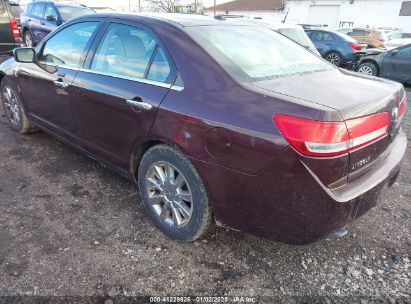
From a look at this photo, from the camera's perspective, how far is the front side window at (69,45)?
3.28 metres

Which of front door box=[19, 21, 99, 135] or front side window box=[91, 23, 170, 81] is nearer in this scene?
front side window box=[91, 23, 170, 81]

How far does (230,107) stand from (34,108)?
2.90m

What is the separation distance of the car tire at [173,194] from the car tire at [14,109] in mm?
2479

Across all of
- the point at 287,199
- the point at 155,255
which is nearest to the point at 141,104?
the point at 155,255

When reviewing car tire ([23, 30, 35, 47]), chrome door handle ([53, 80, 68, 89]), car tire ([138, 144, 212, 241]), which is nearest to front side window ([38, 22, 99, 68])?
chrome door handle ([53, 80, 68, 89])

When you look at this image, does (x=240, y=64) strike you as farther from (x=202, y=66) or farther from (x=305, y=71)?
(x=305, y=71)

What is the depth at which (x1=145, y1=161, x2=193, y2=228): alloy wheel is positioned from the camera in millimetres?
2498

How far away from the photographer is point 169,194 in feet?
8.52

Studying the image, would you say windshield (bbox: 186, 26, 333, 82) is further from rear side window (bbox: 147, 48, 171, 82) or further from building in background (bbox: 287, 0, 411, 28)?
building in background (bbox: 287, 0, 411, 28)

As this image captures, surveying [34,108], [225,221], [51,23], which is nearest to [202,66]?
[225,221]

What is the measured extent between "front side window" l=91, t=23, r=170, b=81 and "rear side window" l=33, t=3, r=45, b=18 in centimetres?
960

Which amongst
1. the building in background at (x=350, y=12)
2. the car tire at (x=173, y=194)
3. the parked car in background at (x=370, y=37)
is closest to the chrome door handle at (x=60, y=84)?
the car tire at (x=173, y=194)

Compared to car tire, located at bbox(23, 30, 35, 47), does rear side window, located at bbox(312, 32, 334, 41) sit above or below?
above

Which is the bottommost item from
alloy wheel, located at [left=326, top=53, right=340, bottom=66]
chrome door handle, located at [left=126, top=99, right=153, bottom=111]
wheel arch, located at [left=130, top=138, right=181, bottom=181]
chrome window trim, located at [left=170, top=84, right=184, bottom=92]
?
alloy wheel, located at [left=326, top=53, right=340, bottom=66]
